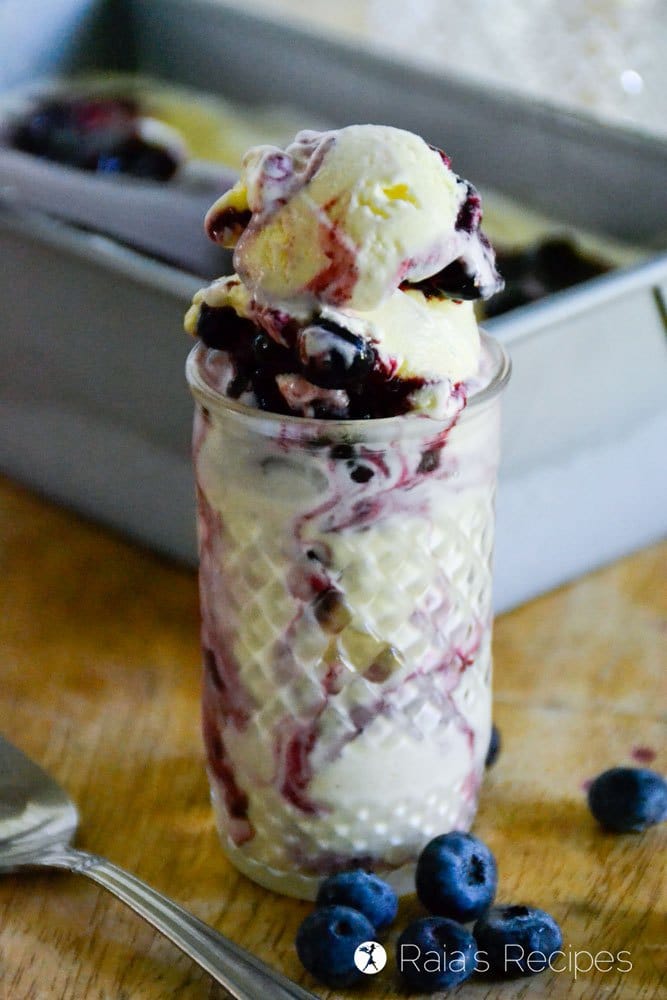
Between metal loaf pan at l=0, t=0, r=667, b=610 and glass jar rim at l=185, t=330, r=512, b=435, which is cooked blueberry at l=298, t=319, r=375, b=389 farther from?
metal loaf pan at l=0, t=0, r=667, b=610

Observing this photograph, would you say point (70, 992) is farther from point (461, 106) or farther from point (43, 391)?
point (461, 106)

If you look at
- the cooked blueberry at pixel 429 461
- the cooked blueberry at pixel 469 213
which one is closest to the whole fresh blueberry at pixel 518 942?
the cooked blueberry at pixel 429 461

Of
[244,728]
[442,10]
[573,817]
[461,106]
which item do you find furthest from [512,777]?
[442,10]

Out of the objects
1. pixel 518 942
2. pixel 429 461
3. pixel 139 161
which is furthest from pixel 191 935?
pixel 139 161

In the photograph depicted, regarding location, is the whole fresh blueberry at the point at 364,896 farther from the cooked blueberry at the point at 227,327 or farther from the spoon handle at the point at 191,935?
the cooked blueberry at the point at 227,327

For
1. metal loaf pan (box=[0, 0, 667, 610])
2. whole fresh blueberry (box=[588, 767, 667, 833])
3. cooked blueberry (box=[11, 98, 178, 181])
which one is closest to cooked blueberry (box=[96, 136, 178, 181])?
cooked blueberry (box=[11, 98, 178, 181])

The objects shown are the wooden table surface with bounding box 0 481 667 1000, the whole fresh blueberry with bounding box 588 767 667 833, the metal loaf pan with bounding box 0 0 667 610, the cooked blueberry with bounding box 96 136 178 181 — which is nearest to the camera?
the wooden table surface with bounding box 0 481 667 1000
